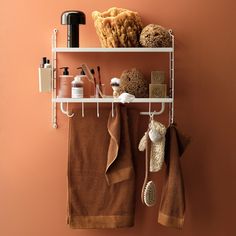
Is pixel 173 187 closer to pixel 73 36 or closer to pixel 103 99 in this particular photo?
pixel 103 99

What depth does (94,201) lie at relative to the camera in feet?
8.30

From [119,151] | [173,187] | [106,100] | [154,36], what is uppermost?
[154,36]

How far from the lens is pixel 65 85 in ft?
8.04

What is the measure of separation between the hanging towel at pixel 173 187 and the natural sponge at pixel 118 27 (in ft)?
1.53

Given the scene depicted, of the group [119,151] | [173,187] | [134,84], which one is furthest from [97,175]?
[134,84]

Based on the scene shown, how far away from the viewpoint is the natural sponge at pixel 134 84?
241 centimetres

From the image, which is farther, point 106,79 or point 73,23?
point 106,79

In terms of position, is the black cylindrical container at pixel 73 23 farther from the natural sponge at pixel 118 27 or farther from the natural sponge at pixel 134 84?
the natural sponge at pixel 134 84

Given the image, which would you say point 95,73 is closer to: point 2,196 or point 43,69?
point 43,69

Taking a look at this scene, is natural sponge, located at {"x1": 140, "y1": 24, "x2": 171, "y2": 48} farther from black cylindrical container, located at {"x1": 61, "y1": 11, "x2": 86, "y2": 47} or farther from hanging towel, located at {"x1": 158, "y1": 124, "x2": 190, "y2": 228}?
hanging towel, located at {"x1": 158, "y1": 124, "x2": 190, "y2": 228}

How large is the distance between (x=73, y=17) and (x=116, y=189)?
853 millimetres

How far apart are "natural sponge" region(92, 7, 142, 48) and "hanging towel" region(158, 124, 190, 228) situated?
468mm

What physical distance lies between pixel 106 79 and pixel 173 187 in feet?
2.03

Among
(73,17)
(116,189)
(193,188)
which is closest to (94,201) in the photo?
(116,189)
